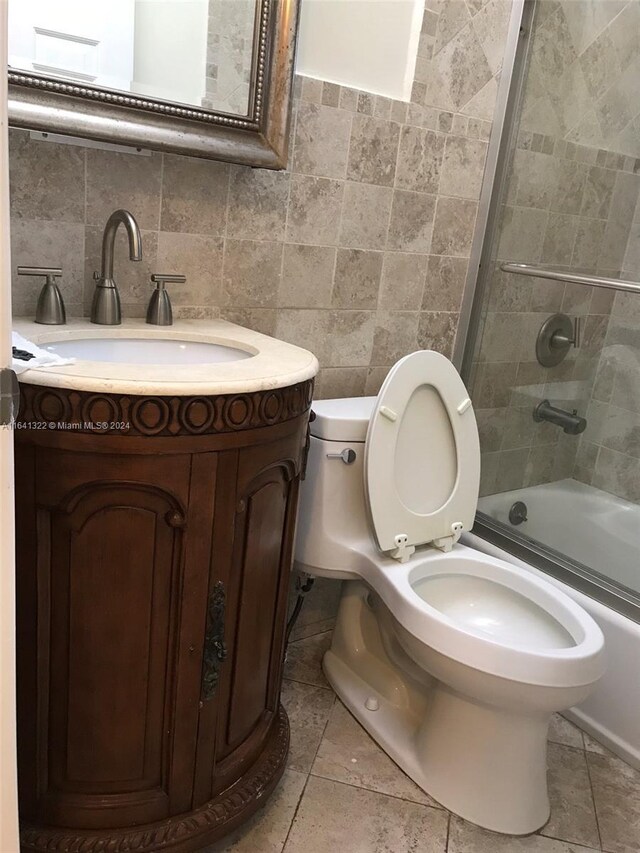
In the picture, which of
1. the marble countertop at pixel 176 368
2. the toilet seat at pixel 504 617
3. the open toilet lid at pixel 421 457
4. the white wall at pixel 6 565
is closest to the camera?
the white wall at pixel 6 565

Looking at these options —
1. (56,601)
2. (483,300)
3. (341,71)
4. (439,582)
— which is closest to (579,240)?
(483,300)

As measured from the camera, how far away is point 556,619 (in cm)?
155

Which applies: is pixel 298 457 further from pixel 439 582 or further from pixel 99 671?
pixel 439 582

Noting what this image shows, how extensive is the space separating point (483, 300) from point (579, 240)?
353mm

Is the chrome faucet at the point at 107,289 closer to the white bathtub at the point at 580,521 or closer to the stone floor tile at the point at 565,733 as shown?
the white bathtub at the point at 580,521

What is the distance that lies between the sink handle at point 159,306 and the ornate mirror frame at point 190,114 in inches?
10.3

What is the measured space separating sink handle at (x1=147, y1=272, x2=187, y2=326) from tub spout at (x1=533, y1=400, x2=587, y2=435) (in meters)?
1.30

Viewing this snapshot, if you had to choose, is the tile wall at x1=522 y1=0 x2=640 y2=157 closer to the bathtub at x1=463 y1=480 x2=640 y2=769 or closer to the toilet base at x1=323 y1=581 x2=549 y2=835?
the bathtub at x1=463 y1=480 x2=640 y2=769

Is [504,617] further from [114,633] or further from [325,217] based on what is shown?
[325,217]

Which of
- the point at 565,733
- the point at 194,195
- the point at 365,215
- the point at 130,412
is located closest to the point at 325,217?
the point at 365,215

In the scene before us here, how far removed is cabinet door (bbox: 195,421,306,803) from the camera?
1.12 metres

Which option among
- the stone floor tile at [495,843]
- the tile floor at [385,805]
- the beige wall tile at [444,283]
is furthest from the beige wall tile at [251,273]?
the stone floor tile at [495,843]

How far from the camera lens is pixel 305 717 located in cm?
173

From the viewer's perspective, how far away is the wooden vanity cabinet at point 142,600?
1.00 meters
